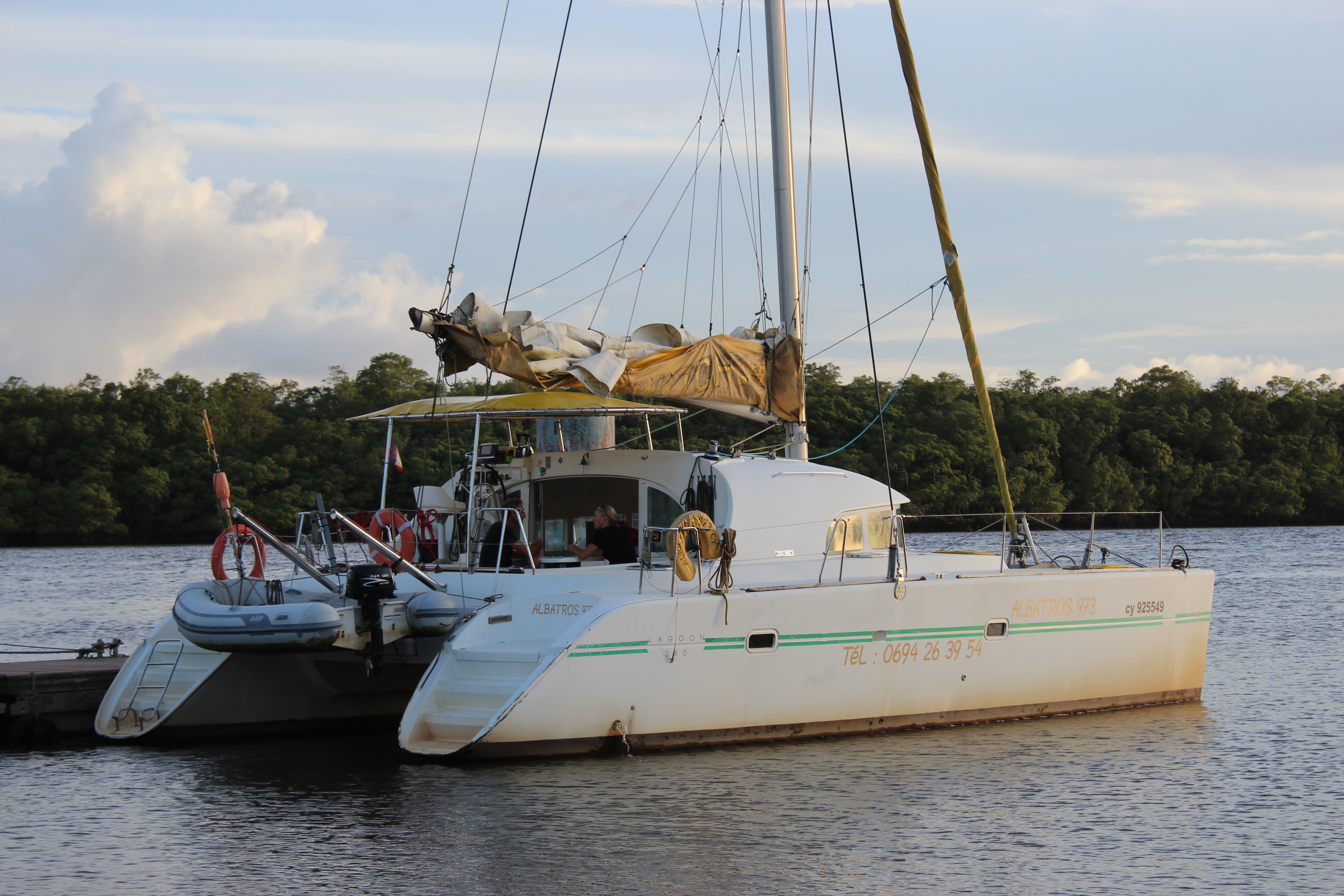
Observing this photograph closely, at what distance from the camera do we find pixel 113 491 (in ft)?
188

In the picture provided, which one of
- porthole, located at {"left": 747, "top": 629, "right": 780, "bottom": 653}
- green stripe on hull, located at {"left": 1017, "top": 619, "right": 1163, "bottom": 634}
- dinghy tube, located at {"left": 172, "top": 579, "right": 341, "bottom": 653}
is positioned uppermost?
dinghy tube, located at {"left": 172, "top": 579, "right": 341, "bottom": 653}

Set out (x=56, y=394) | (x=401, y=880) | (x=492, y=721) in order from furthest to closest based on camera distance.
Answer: (x=56, y=394)
(x=492, y=721)
(x=401, y=880)

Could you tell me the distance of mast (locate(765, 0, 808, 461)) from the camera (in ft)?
38.9

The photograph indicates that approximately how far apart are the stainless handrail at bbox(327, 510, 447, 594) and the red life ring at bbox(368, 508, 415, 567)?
0.75 metres

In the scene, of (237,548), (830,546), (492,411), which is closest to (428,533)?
(492,411)

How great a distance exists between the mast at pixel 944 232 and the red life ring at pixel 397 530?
5.39 m

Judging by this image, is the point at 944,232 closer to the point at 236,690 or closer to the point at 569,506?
the point at 569,506

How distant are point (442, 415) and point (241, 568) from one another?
1.99 metres

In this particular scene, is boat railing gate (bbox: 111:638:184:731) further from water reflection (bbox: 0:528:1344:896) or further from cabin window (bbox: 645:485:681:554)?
cabin window (bbox: 645:485:681:554)

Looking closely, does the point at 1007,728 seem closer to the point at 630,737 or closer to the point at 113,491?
the point at 630,737

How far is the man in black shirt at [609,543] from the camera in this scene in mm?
10984

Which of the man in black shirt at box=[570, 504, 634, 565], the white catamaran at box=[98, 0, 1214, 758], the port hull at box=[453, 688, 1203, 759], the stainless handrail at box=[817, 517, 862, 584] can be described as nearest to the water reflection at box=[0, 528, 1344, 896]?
the port hull at box=[453, 688, 1203, 759]

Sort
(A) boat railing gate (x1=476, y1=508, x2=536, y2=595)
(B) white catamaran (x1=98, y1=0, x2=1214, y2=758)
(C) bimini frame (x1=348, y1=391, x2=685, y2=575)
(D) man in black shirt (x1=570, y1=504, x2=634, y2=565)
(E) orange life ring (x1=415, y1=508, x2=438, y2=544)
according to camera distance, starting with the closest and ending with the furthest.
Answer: (B) white catamaran (x1=98, y1=0, x2=1214, y2=758), (A) boat railing gate (x1=476, y1=508, x2=536, y2=595), (C) bimini frame (x1=348, y1=391, x2=685, y2=575), (D) man in black shirt (x1=570, y1=504, x2=634, y2=565), (E) orange life ring (x1=415, y1=508, x2=438, y2=544)

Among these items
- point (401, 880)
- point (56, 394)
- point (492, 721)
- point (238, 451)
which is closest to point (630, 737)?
point (492, 721)
